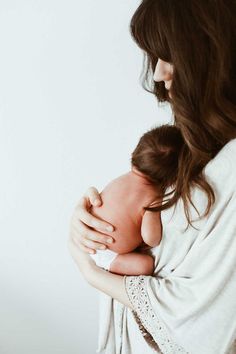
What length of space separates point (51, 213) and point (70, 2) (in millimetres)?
675

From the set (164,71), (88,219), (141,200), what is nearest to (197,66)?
(164,71)

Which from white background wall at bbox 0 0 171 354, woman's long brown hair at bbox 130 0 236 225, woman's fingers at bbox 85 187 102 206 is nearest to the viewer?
woman's long brown hair at bbox 130 0 236 225

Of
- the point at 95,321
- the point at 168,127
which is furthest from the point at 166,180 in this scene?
the point at 95,321

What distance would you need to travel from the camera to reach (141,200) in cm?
95

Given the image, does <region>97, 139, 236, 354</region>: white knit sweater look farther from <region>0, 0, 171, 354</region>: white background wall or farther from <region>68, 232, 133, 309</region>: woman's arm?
<region>0, 0, 171, 354</region>: white background wall

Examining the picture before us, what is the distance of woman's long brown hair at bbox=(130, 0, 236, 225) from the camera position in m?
0.78

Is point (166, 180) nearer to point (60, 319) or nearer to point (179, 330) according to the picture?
point (179, 330)

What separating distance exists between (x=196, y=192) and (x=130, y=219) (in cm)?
19

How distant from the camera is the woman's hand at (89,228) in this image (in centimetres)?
96

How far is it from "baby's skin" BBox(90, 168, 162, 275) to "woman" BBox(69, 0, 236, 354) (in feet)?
0.12

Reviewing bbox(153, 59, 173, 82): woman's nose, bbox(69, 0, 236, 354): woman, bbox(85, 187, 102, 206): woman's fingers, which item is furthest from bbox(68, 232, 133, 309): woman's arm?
bbox(153, 59, 173, 82): woman's nose

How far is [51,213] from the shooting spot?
4.61 feet

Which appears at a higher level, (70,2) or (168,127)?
(70,2)

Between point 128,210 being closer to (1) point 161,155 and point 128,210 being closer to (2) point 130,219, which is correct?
(2) point 130,219
